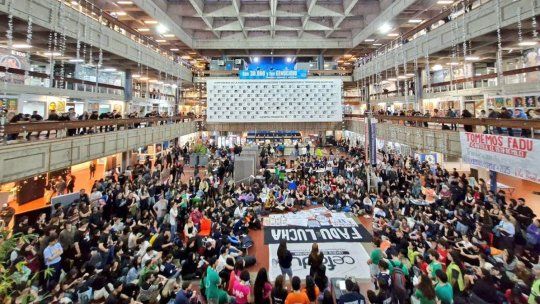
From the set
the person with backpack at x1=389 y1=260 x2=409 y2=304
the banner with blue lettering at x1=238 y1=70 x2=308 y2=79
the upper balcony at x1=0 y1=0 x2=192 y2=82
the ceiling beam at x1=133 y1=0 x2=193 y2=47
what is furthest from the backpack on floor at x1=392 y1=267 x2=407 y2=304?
the banner with blue lettering at x1=238 y1=70 x2=308 y2=79

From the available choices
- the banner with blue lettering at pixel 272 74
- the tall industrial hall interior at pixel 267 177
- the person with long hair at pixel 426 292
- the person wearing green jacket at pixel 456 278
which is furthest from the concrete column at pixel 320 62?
the person with long hair at pixel 426 292

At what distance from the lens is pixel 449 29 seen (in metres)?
13.4

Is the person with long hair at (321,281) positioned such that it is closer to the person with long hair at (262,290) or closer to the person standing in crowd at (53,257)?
the person with long hair at (262,290)

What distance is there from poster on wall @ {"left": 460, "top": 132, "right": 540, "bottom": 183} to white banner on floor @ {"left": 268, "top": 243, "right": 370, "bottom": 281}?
17.7ft

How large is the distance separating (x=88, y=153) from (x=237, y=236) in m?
7.30

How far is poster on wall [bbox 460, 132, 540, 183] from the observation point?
7.89 meters

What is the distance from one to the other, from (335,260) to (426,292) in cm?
405

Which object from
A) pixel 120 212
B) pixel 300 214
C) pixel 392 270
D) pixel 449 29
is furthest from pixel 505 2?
pixel 120 212

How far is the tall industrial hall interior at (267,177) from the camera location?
247 inches

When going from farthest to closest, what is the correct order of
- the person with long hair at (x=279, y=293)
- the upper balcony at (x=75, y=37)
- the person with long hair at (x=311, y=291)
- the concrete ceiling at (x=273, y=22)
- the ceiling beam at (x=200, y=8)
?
the ceiling beam at (x=200, y=8)
the concrete ceiling at (x=273, y=22)
the upper balcony at (x=75, y=37)
the person with long hair at (x=311, y=291)
the person with long hair at (x=279, y=293)

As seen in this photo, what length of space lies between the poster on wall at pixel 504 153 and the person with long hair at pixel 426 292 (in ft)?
17.4

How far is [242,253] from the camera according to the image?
930 cm

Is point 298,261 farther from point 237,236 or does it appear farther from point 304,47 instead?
point 304,47

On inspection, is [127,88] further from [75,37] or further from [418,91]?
[418,91]
